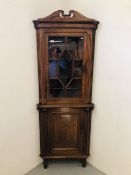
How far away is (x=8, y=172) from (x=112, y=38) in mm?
1646

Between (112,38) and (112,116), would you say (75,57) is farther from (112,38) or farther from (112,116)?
(112,116)

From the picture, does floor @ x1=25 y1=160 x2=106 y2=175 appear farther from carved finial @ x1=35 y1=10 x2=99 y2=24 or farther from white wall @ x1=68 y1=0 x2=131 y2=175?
carved finial @ x1=35 y1=10 x2=99 y2=24

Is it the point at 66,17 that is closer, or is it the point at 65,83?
the point at 66,17

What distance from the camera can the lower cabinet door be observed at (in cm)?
216

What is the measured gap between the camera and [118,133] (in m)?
2.03

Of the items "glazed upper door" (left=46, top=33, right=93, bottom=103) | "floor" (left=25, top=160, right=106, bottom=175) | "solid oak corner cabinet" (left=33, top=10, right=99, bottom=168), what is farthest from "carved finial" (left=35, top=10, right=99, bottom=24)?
"floor" (left=25, top=160, right=106, bottom=175)

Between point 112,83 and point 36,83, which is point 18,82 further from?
point 112,83

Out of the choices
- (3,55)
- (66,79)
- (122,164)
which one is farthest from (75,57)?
(122,164)

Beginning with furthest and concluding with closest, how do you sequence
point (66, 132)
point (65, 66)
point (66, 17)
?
point (66, 132)
point (65, 66)
point (66, 17)

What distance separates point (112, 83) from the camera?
1.99m

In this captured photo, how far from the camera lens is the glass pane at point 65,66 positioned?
6.57 ft

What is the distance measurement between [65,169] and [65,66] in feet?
3.77

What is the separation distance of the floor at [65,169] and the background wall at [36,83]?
102 millimetres

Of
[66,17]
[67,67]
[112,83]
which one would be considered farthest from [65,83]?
[66,17]
